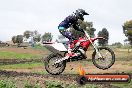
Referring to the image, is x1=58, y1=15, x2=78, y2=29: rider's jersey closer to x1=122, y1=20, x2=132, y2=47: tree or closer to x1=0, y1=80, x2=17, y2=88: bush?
x1=0, y1=80, x2=17, y2=88: bush

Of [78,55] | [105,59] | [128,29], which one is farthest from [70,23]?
[128,29]

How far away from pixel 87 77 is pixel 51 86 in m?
7.64

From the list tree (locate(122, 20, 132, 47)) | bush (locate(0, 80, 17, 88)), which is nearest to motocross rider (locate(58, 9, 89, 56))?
bush (locate(0, 80, 17, 88))

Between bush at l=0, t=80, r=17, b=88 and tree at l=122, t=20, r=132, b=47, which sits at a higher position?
tree at l=122, t=20, r=132, b=47

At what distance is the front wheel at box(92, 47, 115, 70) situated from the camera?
17047 mm

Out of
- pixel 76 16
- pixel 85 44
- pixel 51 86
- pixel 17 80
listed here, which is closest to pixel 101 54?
pixel 85 44

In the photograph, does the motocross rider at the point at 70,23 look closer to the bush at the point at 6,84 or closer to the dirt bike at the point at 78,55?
the dirt bike at the point at 78,55

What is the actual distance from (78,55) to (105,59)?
1104mm

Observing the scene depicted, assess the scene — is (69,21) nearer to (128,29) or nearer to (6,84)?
(6,84)

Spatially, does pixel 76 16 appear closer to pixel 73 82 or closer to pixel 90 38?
pixel 90 38

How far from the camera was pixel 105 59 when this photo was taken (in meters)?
17.1

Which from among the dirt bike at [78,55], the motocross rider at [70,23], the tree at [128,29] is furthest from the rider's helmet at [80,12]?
the tree at [128,29]

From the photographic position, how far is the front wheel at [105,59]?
17047mm

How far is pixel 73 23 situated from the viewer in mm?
16781
